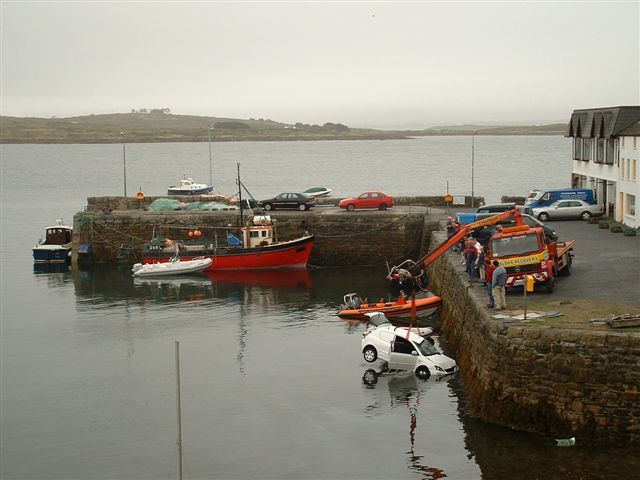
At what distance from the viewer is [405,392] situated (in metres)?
25.6

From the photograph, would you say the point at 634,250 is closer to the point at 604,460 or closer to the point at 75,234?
the point at 604,460

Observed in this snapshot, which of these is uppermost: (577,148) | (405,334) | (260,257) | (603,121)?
(603,121)

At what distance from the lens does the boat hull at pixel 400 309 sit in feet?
113

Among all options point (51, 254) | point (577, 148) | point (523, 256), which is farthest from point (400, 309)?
point (51, 254)

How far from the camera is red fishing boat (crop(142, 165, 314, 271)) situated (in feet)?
158

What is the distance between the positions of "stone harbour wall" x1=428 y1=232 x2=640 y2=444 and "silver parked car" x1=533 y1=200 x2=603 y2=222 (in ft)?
78.7

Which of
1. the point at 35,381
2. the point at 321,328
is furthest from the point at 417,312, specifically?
the point at 35,381

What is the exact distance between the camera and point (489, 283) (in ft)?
81.7

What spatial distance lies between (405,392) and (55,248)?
32.3 metres

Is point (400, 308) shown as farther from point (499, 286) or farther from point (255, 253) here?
point (255, 253)

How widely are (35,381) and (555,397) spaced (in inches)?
638

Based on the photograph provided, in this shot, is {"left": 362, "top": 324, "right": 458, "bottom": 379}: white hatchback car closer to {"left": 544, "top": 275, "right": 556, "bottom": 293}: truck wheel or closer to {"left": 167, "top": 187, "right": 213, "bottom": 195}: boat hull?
{"left": 544, "top": 275, "right": 556, "bottom": 293}: truck wheel

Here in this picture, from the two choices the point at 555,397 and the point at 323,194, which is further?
the point at 323,194

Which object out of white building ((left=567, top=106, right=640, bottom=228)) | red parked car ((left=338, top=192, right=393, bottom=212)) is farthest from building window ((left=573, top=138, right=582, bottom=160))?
red parked car ((left=338, top=192, right=393, bottom=212))
